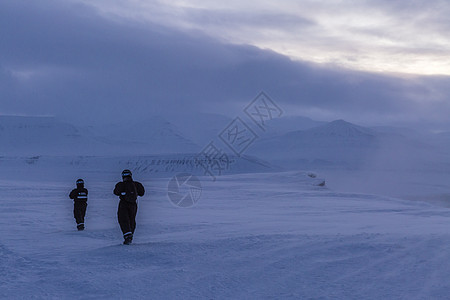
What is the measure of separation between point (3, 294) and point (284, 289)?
3.52 metres

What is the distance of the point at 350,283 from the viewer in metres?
6.71

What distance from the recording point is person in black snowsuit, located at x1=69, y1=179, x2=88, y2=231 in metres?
12.0

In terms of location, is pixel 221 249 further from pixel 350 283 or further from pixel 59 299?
pixel 59 299

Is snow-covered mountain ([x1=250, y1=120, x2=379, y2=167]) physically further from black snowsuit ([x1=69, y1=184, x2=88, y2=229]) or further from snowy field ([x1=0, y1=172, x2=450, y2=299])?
snowy field ([x1=0, y1=172, x2=450, y2=299])

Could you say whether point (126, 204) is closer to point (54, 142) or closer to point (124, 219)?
point (124, 219)

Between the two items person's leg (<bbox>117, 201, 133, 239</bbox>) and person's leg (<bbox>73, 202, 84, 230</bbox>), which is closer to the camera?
person's leg (<bbox>117, 201, 133, 239</bbox>)

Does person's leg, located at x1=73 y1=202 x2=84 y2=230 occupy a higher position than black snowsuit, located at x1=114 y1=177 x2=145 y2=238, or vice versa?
black snowsuit, located at x1=114 y1=177 x2=145 y2=238

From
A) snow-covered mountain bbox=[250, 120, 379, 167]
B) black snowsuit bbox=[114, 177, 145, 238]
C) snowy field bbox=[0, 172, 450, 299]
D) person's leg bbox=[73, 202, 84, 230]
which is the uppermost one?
snow-covered mountain bbox=[250, 120, 379, 167]

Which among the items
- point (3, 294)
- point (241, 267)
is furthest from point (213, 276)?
point (3, 294)

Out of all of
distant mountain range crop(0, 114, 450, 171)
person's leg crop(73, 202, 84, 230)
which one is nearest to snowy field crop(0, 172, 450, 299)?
person's leg crop(73, 202, 84, 230)

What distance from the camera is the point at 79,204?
12.2 meters

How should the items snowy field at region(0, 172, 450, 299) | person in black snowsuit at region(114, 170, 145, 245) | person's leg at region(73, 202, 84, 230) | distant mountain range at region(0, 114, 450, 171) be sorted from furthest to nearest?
distant mountain range at region(0, 114, 450, 171) → person's leg at region(73, 202, 84, 230) → person in black snowsuit at region(114, 170, 145, 245) → snowy field at region(0, 172, 450, 299)

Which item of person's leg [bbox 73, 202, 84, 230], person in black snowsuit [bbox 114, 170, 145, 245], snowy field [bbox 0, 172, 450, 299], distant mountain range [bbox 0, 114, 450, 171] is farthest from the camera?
distant mountain range [bbox 0, 114, 450, 171]

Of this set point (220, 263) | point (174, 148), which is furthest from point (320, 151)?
point (220, 263)
